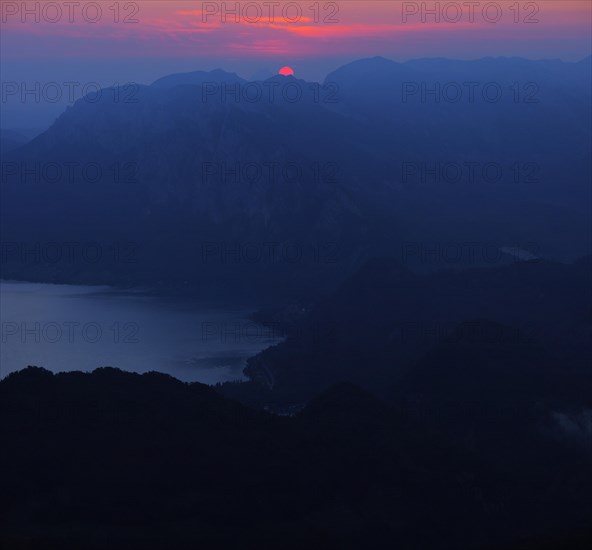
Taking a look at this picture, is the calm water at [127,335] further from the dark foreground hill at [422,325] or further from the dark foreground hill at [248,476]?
the dark foreground hill at [248,476]

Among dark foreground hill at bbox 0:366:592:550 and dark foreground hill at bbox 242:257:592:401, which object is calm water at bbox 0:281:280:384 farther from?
dark foreground hill at bbox 0:366:592:550

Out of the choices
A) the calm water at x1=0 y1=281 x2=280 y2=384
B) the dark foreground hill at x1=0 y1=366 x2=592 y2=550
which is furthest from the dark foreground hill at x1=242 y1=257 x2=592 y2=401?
the dark foreground hill at x1=0 y1=366 x2=592 y2=550

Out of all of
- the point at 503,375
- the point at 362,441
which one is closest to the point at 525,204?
the point at 503,375

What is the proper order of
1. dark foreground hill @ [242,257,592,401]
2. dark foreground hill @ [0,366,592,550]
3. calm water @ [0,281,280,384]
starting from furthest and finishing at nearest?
calm water @ [0,281,280,384], dark foreground hill @ [242,257,592,401], dark foreground hill @ [0,366,592,550]

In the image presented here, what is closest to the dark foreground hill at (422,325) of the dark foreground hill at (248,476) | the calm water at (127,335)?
the calm water at (127,335)

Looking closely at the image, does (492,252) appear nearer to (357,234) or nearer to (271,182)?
(357,234)
